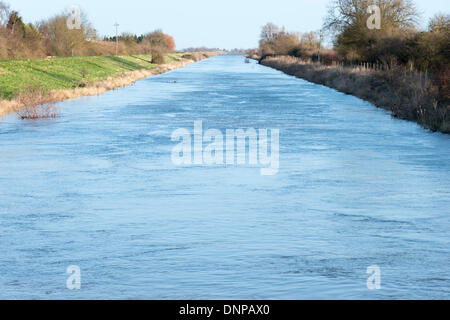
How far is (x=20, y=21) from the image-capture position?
82.0 metres

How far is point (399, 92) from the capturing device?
96.0 ft

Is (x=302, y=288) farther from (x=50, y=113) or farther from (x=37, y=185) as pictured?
(x=50, y=113)

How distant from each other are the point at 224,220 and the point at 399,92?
2174cm

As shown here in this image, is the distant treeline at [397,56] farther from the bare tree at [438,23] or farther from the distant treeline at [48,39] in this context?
the distant treeline at [48,39]

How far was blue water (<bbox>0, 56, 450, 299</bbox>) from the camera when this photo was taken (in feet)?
22.2

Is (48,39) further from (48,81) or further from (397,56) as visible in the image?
(397,56)

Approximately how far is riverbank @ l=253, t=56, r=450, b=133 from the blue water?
2.44 metres

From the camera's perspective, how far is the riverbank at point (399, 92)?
2195cm

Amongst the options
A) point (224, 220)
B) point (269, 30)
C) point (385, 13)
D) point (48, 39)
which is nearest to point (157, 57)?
point (48, 39)

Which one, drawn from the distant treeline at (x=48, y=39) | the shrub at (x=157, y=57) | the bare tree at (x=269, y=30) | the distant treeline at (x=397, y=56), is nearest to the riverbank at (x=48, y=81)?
the distant treeline at (x=48, y=39)

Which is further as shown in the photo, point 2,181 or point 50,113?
point 50,113

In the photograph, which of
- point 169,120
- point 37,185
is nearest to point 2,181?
point 37,185

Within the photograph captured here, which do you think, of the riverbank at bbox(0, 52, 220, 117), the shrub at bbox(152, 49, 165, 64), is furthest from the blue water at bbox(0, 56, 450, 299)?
the shrub at bbox(152, 49, 165, 64)
